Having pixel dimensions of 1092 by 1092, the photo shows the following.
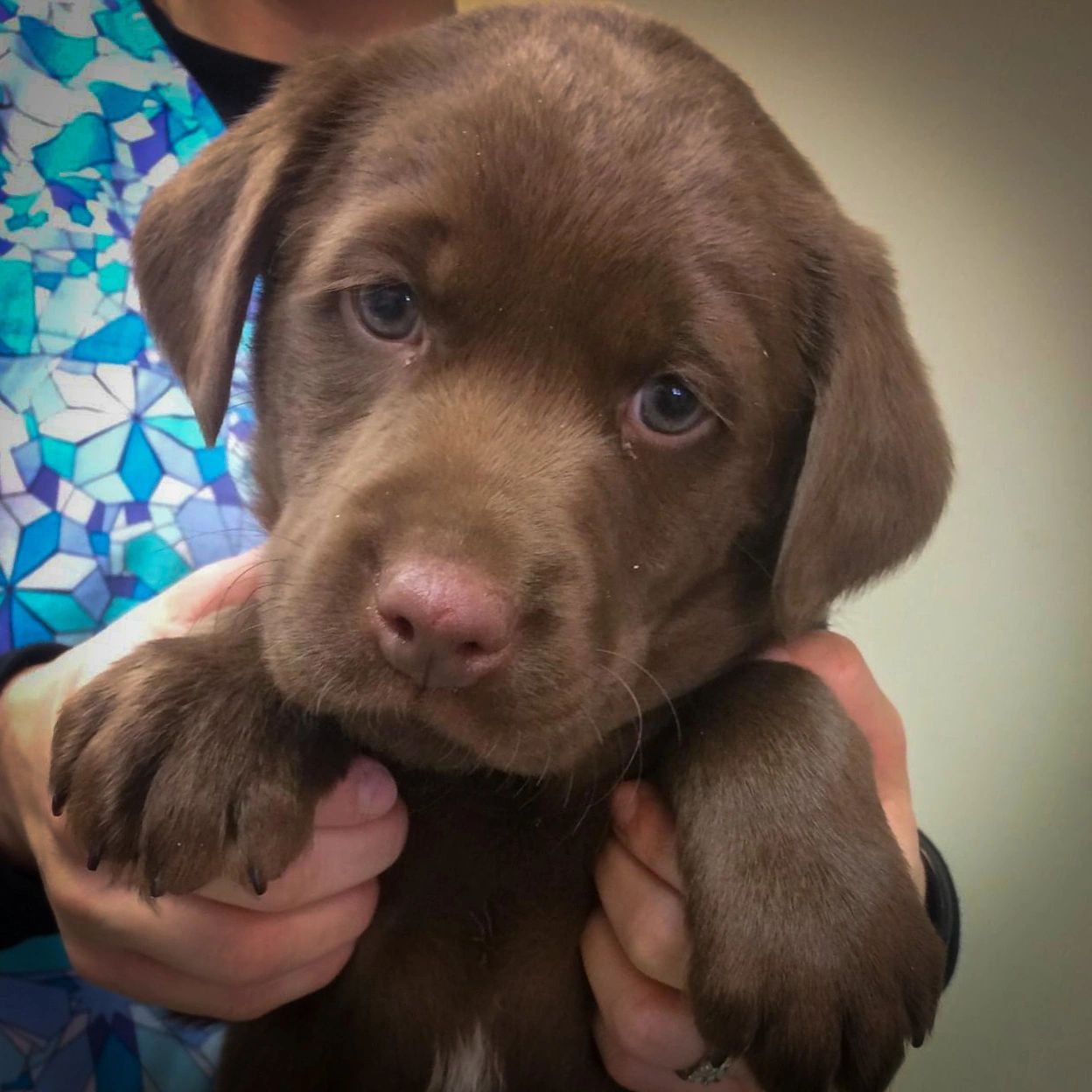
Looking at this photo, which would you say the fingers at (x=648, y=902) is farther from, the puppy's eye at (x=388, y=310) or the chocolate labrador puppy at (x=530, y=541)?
the puppy's eye at (x=388, y=310)

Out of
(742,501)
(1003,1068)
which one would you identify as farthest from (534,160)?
(1003,1068)

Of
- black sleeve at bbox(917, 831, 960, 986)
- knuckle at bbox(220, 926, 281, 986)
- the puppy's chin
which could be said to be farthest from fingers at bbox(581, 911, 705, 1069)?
black sleeve at bbox(917, 831, 960, 986)

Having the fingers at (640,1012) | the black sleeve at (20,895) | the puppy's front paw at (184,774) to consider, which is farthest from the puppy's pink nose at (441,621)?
the black sleeve at (20,895)

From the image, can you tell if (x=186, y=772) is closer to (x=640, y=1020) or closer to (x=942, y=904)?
(x=640, y=1020)

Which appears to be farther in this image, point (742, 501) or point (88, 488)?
point (88, 488)

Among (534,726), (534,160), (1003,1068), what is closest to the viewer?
(534,726)

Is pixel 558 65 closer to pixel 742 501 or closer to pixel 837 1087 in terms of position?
pixel 742 501

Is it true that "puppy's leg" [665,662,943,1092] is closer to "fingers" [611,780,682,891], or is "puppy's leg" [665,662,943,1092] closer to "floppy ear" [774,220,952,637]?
"fingers" [611,780,682,891]
